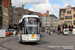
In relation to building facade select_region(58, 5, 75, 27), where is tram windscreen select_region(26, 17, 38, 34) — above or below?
below

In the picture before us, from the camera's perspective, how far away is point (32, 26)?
16.6 metres

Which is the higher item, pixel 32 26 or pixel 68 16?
pixel 68 16

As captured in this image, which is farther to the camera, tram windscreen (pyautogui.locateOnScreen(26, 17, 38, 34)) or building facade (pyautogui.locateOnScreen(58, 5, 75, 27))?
building facade (pyautogui.locateOnScreen(58, 5, 75, 27))

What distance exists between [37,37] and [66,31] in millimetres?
33185

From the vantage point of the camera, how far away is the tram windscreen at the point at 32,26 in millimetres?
16453

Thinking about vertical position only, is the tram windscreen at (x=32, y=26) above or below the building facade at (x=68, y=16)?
below

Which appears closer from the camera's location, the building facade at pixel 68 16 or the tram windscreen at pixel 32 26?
the tram windscreen at pixel 32 26

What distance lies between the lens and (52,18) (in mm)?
123875

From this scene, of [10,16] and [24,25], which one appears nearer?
[24,25]

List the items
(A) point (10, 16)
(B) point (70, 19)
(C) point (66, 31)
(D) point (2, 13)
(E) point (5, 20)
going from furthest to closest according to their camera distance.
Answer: (B) point (70, 19) < (A) point (10, 16) < (E) point (5, 20) < (D) point (2, 13) < (C) point (66, 31)

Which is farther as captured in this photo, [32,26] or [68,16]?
[68,16]

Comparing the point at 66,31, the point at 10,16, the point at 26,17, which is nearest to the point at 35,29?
the point at 26,17

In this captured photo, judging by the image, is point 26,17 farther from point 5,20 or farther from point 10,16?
point 10,16

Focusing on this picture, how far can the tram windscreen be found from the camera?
16.5 meters
